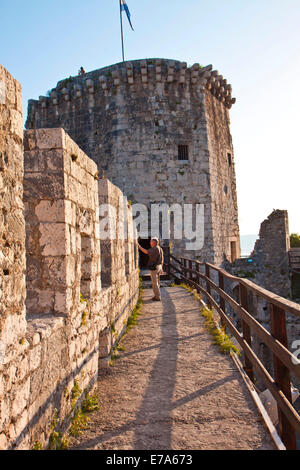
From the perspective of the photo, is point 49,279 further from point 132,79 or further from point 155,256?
point 132,79

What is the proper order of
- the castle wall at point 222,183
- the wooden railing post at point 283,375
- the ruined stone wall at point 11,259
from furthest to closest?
1. the castle wall at point 222,183
2. the wooden railing post at point 283,375
3. the ruined stone wall at point 11,259

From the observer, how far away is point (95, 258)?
392 cm

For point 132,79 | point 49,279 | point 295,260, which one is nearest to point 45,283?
point 49,279

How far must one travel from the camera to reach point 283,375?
8.43 ft

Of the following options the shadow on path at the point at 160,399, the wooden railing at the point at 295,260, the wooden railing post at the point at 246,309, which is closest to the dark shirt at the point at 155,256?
the shadow on path at the point at 160,399

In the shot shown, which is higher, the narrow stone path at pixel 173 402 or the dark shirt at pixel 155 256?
the dark shirt at pixel 155 256

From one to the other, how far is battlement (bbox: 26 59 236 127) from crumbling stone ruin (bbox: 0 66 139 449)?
41.8 feet

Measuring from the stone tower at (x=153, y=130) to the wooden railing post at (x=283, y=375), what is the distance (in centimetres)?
1273

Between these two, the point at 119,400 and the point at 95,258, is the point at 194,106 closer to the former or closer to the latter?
the point at 95,258

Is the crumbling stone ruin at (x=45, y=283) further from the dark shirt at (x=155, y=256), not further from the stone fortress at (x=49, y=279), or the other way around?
the dark shirt at (x=155, y=256)

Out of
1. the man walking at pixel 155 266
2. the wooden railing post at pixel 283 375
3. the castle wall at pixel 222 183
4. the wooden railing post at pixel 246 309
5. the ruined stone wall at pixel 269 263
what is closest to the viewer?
the wooden railing post at pixel 283 375

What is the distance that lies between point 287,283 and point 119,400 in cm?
1674

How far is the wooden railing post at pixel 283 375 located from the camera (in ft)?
8.25

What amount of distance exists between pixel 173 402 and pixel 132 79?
1456cm
